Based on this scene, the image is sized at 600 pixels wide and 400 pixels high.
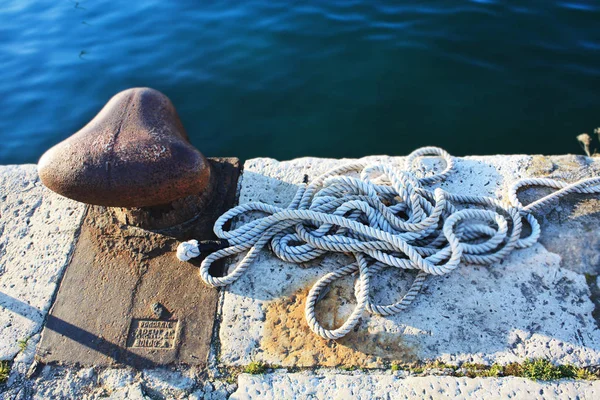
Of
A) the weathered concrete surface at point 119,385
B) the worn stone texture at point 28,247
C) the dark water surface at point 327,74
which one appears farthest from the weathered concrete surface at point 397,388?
the dark water surface at point 327,74

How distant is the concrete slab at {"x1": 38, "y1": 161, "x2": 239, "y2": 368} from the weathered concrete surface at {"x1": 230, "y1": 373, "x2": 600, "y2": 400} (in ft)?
1.12

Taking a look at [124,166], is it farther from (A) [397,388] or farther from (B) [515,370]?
(B) [515,370]

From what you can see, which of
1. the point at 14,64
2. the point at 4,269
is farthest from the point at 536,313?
the point at 14,64

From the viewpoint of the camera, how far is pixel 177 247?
231 centimetres

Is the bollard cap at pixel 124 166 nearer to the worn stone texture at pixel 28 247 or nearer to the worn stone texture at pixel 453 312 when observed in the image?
the worn stone texture at pixel 28 247

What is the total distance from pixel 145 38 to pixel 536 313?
4.99 meters

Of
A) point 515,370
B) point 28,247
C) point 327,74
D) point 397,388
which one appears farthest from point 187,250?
point 327,74

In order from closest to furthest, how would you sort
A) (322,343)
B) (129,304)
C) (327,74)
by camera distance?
(322,343) → (129,304) → (327,74)

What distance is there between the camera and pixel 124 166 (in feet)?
6.72

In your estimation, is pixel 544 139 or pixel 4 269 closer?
pixel 4 269

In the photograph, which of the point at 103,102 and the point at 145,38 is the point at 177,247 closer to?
the point at 103,102

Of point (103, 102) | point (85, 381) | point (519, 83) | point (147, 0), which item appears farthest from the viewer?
point (147, 0)

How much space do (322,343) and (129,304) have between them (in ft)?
3.11

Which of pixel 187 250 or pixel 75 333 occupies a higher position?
pixel 187 250
